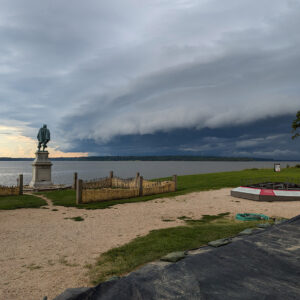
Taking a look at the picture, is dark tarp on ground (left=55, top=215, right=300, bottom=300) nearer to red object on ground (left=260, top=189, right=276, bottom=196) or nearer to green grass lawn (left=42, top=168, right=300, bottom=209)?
green grass lawn (left=42, top=168, right=300, bottom=209)

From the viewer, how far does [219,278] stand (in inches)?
146

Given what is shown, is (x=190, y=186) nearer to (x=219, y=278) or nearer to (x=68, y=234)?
(x=68, y=234)

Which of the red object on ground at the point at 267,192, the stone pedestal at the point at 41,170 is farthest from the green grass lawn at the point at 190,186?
the red object on ground at the point at 267,192

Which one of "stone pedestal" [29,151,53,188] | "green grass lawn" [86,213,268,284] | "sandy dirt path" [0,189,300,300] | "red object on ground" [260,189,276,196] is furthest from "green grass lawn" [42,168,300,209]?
"green grass lawn" [86,213,268,284]

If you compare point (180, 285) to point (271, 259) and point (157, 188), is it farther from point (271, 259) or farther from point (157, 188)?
point (157, 188)

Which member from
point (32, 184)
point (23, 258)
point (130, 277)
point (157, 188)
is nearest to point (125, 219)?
A: point (23, 258)

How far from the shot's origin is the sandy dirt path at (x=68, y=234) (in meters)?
5.21

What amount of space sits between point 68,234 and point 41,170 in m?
20.0

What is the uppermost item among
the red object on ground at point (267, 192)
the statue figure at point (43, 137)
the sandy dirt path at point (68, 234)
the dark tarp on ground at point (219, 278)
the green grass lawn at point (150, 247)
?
the statue figure at point (43, 137)

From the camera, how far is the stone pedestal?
86.2 ft

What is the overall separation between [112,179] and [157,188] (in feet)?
24.3

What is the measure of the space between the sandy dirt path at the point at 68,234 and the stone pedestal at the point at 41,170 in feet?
44.6

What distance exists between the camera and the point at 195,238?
308 inches

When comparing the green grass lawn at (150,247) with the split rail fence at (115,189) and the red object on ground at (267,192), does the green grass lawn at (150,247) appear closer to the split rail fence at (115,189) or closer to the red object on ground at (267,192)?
the red object on ground at (267,192)
